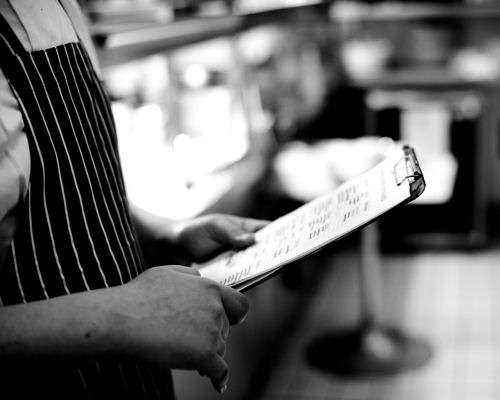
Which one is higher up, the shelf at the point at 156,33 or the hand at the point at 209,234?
the shelf at the point at 156,33

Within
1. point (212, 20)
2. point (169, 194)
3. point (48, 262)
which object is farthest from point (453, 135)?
point (48, 262)

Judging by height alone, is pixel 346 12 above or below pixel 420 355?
above

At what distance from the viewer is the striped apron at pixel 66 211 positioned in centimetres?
102

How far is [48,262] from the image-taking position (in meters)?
1.04

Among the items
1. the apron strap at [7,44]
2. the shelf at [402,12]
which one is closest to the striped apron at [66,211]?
the apron strap at [7,44]

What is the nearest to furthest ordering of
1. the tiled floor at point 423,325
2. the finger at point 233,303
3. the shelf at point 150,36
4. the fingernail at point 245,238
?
the finger at point 233,303 → the fingernail at point 245,238 → the shelf at point 150,36 → the tiled floor at point 423,325

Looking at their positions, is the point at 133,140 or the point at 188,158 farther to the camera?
the point at 188,158

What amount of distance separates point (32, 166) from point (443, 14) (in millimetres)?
5184

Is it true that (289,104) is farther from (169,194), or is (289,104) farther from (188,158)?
(169,194)

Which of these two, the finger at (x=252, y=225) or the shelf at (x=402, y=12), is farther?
the shelf at (x=402, y=12)

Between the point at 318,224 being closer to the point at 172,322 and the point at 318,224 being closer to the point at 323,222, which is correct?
the point at 323,222

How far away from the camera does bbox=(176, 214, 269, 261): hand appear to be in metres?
1.35

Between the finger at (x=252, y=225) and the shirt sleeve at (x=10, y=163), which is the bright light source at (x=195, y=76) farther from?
the shirt sleeve at (x=10, y=163)

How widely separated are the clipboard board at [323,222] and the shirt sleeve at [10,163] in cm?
36
